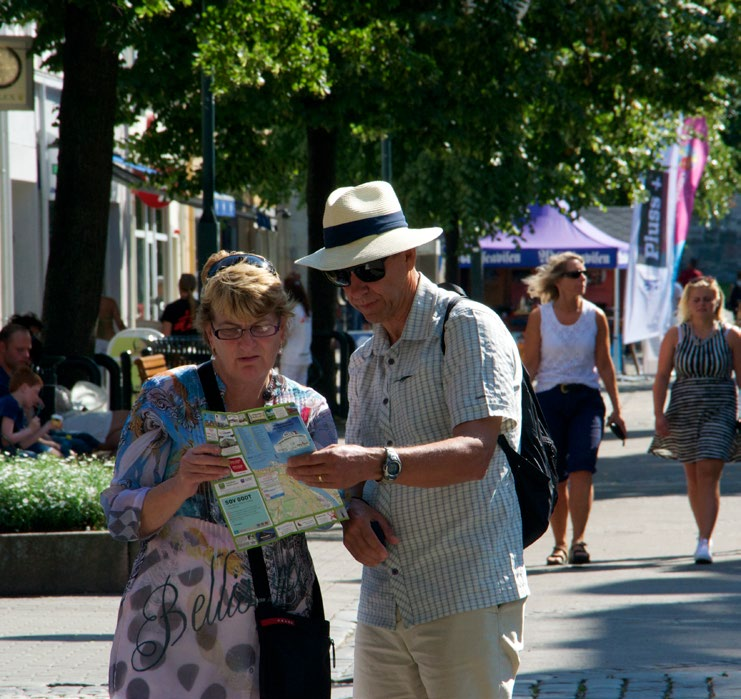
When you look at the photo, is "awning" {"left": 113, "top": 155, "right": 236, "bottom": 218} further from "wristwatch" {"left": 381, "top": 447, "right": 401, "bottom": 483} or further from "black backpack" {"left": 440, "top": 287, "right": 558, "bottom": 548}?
"wristwatch" {"left": 381, "top": 447, "right": 401, "bottom": 483}

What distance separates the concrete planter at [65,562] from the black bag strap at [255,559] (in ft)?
15.2

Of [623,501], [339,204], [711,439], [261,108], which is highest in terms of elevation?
[261,108]

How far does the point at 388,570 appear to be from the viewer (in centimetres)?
348

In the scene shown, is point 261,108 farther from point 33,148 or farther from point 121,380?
point 33,148

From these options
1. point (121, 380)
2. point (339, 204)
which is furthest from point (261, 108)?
point (339, 204)

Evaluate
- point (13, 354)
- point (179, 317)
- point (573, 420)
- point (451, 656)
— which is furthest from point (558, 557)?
point (179, 317)

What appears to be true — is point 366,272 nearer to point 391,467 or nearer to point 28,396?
point 391,467

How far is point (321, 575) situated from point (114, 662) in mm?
5173

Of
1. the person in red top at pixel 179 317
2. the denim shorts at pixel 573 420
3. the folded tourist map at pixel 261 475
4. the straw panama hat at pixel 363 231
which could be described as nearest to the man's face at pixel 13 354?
the denim shorts at pixel 573 420

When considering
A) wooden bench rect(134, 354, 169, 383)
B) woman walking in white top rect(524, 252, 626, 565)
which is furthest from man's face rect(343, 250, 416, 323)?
wooden bench rect(134, 354, 169, 383)

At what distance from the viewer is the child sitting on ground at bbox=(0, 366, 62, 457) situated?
32.0 ft

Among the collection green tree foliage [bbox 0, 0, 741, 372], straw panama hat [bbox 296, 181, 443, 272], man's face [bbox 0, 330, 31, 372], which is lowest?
man's face [bbox 0, 330, 31, 372]

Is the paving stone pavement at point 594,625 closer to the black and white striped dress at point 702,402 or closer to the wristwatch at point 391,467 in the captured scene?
the black and white striped dress at point 702,402

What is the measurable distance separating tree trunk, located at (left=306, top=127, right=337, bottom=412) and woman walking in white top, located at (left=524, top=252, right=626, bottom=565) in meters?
Result: 9.58
